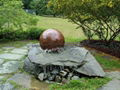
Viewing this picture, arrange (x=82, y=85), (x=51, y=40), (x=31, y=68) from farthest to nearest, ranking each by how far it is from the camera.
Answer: (x=51, y=40)
(x=31, y=68)
(x=82, y=85)

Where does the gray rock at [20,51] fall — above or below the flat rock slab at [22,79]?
below

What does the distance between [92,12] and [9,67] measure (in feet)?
11.6

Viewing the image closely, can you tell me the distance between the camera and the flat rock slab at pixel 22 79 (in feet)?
16.5

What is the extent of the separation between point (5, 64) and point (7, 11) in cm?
382

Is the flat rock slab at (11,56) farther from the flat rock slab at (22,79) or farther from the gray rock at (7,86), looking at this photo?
the gray rock at (7,86)

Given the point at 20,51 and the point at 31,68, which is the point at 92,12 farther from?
the point at 31,68

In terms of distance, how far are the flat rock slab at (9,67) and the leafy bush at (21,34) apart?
424 centimetres

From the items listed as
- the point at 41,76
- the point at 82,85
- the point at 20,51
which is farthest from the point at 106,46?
the point at 82,85

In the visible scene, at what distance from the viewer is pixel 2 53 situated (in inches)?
308

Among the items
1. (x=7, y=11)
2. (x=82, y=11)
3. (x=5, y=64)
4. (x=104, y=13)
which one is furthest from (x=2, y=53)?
(x=104, y=13)

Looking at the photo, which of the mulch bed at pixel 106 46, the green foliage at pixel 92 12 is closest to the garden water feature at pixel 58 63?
the green foliage at pixel 92 12

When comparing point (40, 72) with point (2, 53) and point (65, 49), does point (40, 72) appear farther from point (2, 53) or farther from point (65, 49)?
point (2, 53)

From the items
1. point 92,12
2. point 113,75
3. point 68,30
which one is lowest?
point 68,30

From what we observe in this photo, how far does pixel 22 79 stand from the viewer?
5328 mm
